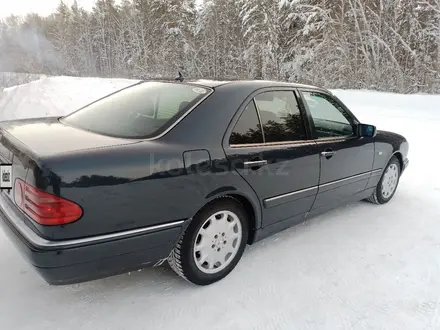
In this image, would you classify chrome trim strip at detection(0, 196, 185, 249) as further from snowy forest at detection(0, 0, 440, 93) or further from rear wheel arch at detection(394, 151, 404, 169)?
snowy forest at detection(0, 0, 440, 93)

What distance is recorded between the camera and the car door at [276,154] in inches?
101

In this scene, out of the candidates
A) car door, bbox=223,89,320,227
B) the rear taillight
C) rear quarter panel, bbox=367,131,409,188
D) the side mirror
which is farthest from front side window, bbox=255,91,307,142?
the rear taillight

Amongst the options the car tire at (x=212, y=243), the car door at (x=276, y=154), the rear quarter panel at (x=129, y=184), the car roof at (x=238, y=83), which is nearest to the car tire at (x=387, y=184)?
the car door at (x=276, y=154)

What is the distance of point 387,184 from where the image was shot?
4.29 metres

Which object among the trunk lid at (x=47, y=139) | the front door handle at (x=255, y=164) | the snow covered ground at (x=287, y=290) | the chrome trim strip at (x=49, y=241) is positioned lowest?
the snow covered ground at (x=287, y=290)

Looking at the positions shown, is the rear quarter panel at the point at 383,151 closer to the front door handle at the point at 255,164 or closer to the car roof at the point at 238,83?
the car roof at the point at 238,83

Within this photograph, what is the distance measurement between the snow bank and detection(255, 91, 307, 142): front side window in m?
6.67

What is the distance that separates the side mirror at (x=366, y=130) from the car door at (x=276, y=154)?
33.1 inches

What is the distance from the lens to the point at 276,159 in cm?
274

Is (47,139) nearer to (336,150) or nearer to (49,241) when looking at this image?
(49,241)

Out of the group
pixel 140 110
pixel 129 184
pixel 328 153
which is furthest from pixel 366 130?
pixel 129 184

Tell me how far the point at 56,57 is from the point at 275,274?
170 feet

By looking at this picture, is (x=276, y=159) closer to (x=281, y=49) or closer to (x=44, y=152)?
(x=44, y=152)

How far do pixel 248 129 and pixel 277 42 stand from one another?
24.7m
